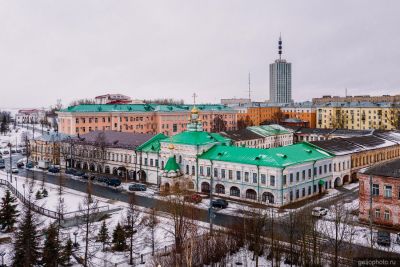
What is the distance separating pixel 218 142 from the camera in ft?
176

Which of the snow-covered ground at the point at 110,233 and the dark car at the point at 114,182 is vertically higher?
the dark car at the point at 114,182

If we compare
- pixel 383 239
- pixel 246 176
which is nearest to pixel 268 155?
pixel 246 176

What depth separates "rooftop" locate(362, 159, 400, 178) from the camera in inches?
1434

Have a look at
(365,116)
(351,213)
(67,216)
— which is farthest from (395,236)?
(365,116)

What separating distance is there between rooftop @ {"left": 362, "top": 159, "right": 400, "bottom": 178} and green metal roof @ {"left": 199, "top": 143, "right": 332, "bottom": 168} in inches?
356

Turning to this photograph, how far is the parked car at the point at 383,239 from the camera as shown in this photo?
1218 inches

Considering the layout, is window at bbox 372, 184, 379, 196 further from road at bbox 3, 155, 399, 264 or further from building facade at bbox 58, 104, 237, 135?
building facade at bbox 58, 104, 237, 135

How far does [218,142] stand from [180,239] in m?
25.2

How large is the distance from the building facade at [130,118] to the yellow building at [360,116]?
3444cm

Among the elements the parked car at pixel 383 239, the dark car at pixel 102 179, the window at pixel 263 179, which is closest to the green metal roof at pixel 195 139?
the window at pixel 263 179

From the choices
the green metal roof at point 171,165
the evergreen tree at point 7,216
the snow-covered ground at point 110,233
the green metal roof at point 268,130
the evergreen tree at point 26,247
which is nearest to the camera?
the evergreen tree at point 26,247

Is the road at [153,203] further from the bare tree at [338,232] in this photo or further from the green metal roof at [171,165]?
the green metal roof at [171,165]

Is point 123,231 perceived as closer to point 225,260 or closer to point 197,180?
point 225,260

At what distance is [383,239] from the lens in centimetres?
3144
